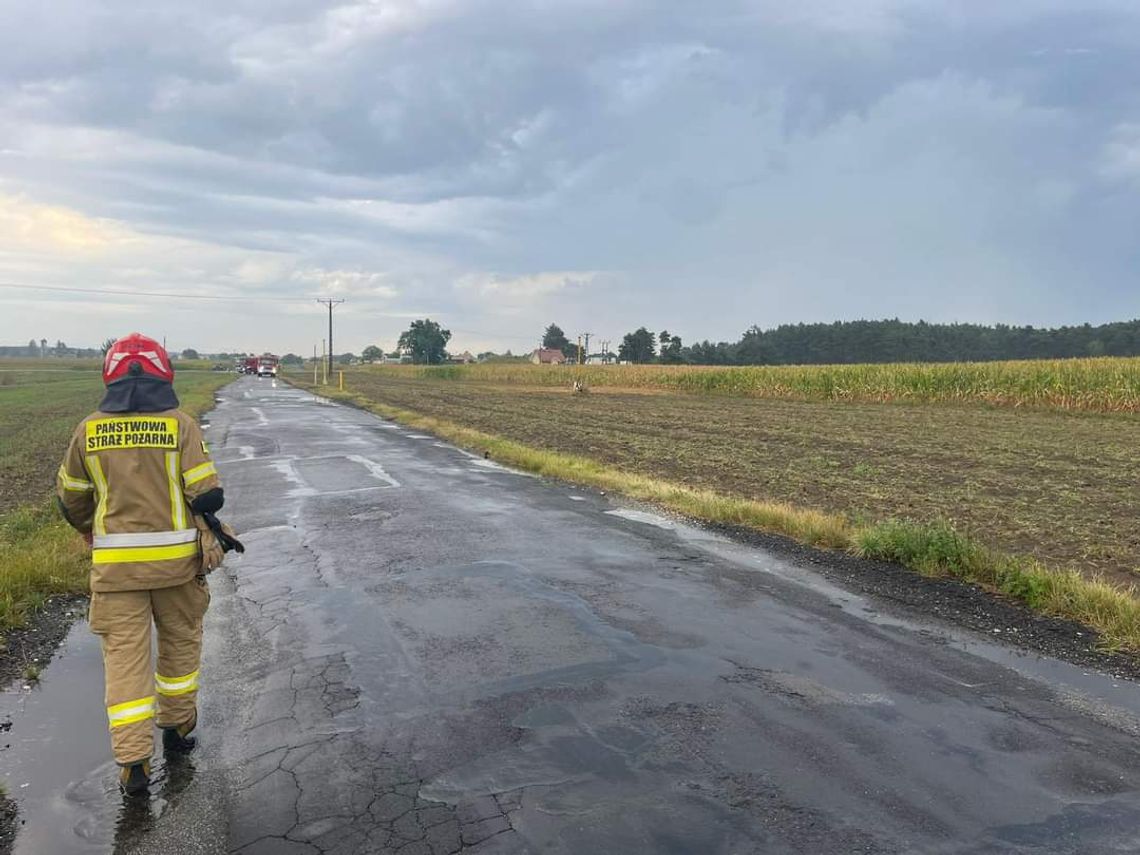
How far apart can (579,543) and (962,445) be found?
544 inches

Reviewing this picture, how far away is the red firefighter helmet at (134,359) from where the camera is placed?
381cm

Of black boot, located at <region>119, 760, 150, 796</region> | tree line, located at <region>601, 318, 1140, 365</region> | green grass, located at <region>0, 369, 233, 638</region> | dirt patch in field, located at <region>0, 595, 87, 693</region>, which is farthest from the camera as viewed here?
tree line, located at <region>601, 318, 1140, 365</region>

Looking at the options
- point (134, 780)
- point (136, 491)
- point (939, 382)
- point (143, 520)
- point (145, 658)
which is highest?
point (939, 382)

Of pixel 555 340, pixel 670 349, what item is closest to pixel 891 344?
pixel 670 349

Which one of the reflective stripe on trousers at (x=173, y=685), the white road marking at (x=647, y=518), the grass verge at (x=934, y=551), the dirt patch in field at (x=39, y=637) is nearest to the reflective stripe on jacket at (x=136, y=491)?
the reflective stripe on trousers at (x=173, y=685)

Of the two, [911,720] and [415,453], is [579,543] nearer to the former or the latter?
[911,720]

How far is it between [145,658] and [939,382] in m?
38.0

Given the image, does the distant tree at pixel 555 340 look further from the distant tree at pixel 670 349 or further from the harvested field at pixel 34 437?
the harvested field at pixel 34 437

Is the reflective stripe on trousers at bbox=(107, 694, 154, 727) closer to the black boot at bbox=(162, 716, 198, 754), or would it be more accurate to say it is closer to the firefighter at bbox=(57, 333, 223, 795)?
the firefighter at bbox=(57, 333, 223, 795)

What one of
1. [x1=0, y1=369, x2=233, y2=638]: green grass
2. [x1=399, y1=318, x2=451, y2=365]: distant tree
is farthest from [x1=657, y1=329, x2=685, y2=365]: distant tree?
A: [x1=0, y1=369, x2=233, y2=638]: green grass

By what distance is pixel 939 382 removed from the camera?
36250 mm

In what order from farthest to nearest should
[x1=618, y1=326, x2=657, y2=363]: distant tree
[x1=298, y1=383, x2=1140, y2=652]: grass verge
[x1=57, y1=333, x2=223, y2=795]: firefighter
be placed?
[x1=618, y1=326, x2=657, y2=363]: distant tree → [x1=298, y1=383, x2=1140, y2=652]: grass verge → [x1=57, y1=333, x2=223, y2=795]: firefighter

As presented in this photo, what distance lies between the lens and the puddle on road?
311cm

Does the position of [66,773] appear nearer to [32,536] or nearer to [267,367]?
[32,536]
